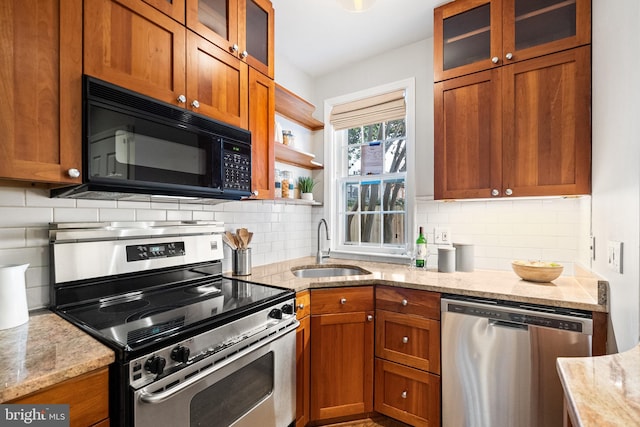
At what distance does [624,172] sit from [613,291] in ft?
1.61

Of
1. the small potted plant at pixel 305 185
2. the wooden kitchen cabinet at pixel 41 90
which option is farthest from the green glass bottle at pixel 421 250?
the wooden kitchen cabinet at pixel 41 90

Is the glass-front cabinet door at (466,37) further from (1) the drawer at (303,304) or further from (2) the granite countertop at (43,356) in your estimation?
(2) the granite countertop at (43,356)

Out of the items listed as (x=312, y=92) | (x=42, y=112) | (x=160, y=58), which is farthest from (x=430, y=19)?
Result: (x=42, y=112)

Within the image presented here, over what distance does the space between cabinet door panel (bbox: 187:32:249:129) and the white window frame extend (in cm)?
119

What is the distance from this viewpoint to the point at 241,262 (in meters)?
1.96

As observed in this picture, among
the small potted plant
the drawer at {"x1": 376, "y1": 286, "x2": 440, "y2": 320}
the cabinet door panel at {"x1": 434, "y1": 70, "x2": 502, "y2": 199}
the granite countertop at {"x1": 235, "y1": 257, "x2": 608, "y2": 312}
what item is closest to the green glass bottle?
the granite countertop at {"x1": 235, "y1": 257, "x2": 608, "y2": 312}

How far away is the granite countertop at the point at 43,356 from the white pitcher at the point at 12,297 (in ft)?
0.10

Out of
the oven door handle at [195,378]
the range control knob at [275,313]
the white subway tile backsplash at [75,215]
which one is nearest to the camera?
the oven door handle at [195,378]

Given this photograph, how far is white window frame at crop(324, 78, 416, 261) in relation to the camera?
243 centimetres

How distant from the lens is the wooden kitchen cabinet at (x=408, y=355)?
5.48 ft

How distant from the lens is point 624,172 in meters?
1.08

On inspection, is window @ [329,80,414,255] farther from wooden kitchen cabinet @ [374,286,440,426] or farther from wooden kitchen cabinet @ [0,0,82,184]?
wooden kitchen cabinet @ [0,0,82,184]

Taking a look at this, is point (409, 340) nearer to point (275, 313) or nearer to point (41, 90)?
point (275, 313)

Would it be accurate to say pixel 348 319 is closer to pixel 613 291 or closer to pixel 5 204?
pixel 613 291
